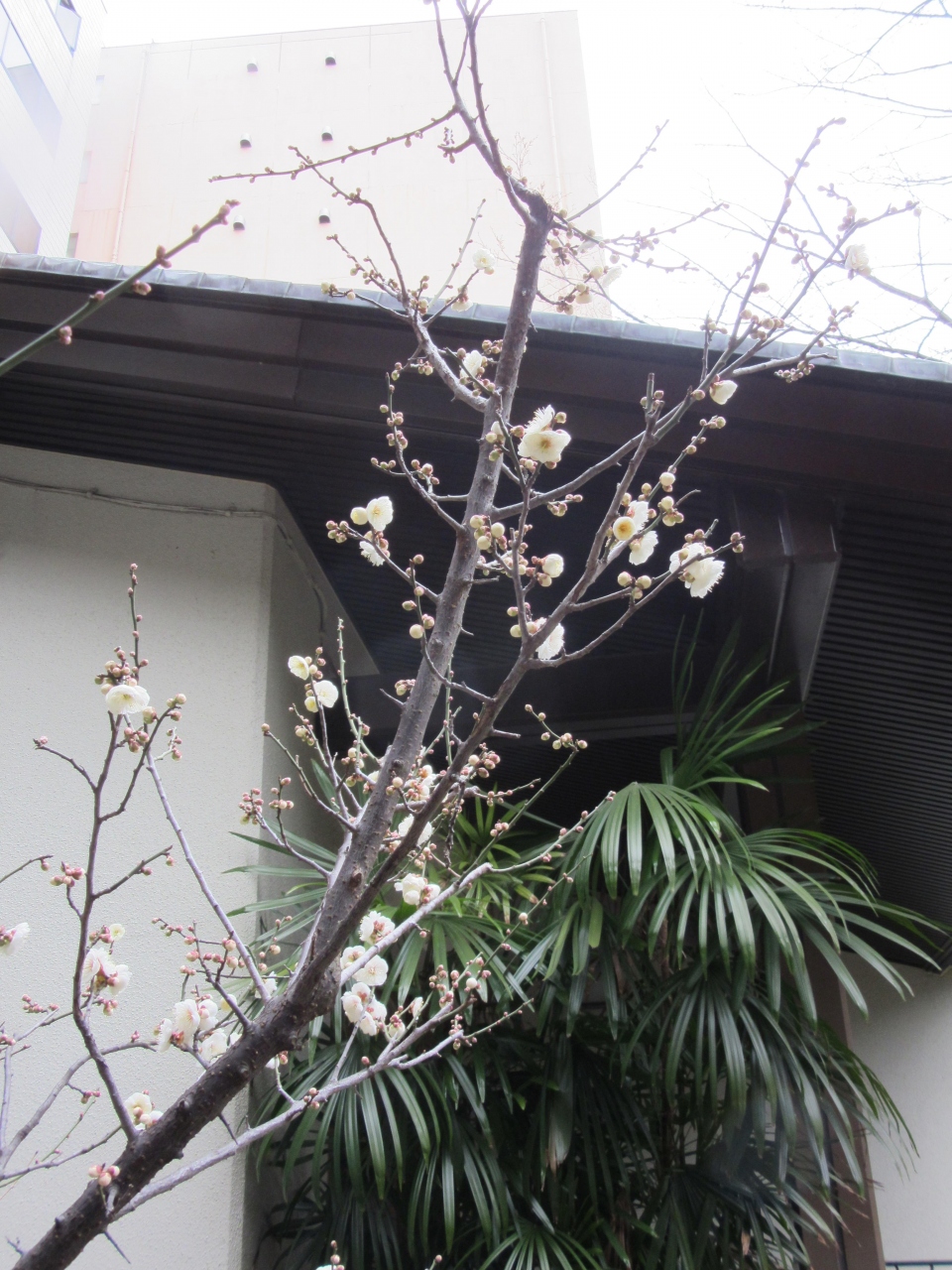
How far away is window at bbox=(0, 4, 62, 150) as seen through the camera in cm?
1014

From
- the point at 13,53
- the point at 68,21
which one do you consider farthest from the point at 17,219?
the point at 68,21

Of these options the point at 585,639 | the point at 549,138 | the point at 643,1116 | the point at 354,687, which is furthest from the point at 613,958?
the point at 549,138

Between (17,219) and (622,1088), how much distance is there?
10.0 m

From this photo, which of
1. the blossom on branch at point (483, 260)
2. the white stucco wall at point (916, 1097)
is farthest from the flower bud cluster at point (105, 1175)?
the white stucco wall at point (916, 1097)

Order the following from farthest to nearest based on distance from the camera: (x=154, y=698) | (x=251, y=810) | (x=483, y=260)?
(x=154, y=698) → (x=483, y=260) → (x=251, y=810)

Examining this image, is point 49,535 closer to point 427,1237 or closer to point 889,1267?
point 427,1237

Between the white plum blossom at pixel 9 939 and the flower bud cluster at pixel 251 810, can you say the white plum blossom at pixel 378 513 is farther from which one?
the white plum blossom at pixel 9 939

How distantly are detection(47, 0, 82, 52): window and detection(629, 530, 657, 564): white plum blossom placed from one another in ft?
39.2

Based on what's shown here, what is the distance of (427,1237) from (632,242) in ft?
6.80

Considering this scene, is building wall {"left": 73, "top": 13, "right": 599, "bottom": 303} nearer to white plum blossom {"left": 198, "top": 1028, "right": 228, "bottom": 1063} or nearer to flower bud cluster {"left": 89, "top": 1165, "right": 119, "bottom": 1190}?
white plum blossom {"left": 198, "top": 1028, "right": 228, "bottom": 1063}

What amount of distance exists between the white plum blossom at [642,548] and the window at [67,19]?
39.2 ft

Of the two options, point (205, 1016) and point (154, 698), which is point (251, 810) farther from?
point (154, 698)

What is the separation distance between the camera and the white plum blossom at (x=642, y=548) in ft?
4.57

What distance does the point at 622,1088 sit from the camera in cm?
236
